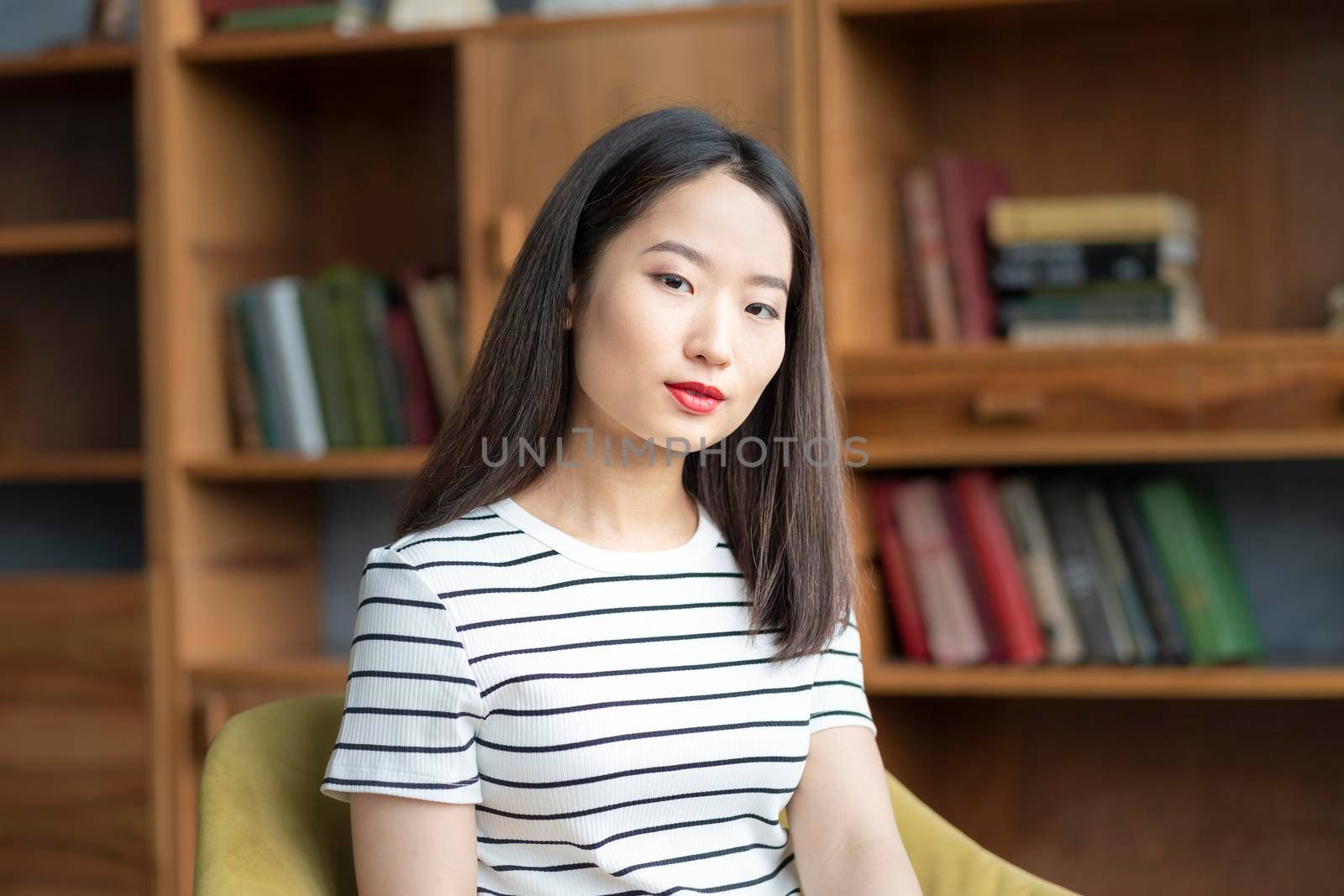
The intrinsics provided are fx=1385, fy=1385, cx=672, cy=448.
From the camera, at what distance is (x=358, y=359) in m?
2.15

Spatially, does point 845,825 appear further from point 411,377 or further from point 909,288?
point 411,377

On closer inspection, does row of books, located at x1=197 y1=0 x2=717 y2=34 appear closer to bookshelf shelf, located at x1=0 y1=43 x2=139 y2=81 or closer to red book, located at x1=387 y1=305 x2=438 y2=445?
bookshelf shelf, located at x1=0 y1=43 x2=139 y2=81

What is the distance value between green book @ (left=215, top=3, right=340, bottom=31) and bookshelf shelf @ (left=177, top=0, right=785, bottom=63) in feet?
0.05

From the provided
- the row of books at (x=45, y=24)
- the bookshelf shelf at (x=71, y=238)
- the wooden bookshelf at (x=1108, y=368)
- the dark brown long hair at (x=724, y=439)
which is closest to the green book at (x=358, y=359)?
the bookshelf shelf at (x=71, y=238)

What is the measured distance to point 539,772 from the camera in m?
0.98

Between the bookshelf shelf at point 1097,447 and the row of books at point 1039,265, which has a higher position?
the row of books at point 1039,265

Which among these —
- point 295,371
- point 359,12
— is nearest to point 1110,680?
point 295,371

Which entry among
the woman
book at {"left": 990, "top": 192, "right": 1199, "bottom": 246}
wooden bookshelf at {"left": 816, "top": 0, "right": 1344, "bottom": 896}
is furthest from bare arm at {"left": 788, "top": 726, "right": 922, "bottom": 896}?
book at {"left": 990, "top": 192, "right": 1199, "bottom": 246}

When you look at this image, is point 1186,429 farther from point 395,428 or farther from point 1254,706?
point 395,428

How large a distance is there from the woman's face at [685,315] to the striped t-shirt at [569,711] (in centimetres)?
12

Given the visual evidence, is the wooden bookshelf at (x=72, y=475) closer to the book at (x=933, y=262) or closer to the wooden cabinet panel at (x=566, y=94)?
the wooden cabinet panel at (x=566, y=94)

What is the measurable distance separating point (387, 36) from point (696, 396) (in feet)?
4.11

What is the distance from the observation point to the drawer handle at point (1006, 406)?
1.85 meters

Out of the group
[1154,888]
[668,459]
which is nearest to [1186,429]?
[1154,888]
